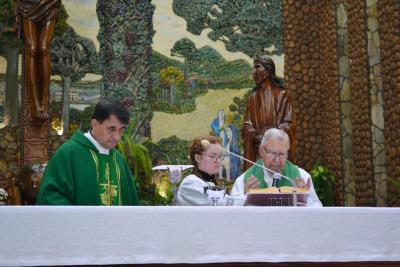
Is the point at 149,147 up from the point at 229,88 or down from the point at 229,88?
down

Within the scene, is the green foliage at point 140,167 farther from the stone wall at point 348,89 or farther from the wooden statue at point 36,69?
the stone wall at point 348,89

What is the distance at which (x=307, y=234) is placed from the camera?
2854 mm

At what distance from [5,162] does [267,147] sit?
555 centimetres

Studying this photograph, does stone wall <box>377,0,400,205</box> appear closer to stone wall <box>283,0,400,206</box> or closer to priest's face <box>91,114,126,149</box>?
stone wall <box>283,0,400,206</box>

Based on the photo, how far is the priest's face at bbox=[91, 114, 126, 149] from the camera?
4020mm

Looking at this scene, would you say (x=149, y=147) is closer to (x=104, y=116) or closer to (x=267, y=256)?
(x=104, y=116)

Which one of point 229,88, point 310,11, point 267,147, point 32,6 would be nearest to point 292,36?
point 310,11

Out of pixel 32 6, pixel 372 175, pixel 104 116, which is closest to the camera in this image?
pixel 104 116

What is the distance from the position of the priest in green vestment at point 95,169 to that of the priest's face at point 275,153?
1034mm

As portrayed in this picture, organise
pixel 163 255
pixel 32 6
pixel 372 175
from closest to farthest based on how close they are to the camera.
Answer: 1. pixel 163 255
2. pixel 372 175
3. pixel 32 6

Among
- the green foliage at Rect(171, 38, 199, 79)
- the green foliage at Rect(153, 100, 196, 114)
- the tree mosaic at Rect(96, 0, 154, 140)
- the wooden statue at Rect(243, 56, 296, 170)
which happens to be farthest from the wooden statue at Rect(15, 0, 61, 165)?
the wooden statue at Rect(243, 56, 296, 170)

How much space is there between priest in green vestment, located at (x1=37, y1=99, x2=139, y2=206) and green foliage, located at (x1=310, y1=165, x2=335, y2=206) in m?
5.44

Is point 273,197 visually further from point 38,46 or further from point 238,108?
point 238,108

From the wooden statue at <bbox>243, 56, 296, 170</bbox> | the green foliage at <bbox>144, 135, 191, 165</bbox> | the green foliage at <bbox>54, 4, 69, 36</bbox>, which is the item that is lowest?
the green foliage at <bbox>144, 135, 191, 165</bbox>
